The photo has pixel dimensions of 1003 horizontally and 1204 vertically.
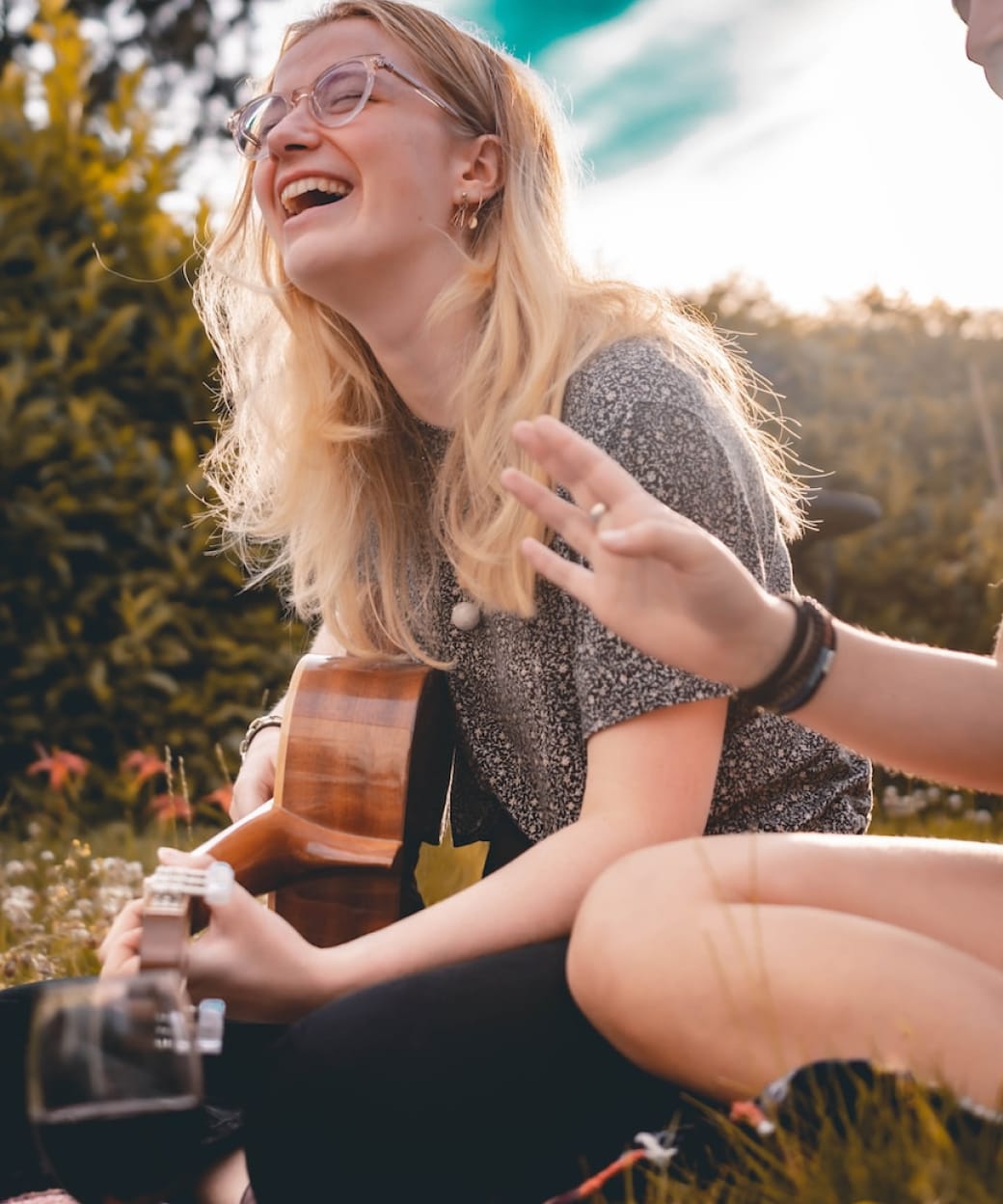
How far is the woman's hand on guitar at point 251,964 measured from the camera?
157cm

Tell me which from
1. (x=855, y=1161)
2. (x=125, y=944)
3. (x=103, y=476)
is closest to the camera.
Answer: (x=855, y=1161)

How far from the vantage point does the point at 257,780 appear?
243 cm

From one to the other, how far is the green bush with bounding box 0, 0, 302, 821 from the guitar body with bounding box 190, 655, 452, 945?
2.13 m

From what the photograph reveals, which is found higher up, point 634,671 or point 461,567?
point 461,567

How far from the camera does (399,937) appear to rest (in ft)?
5.42

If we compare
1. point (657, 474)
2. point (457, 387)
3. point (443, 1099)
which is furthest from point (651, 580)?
point (457, 387)

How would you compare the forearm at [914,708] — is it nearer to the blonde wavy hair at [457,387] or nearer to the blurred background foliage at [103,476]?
the blonde wavy hair at [457,387]

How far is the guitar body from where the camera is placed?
6.78 ft

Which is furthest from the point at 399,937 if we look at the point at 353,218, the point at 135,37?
the point at 135,37

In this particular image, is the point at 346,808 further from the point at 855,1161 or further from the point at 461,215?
the point at 855,1161

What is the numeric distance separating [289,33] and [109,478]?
2.12 meters

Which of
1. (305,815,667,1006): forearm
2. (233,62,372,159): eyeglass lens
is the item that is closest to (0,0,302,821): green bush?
(233,62,372,159): eyeglass lens

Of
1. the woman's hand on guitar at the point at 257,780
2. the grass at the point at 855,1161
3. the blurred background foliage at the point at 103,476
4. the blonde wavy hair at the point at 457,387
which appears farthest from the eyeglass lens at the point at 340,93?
the blurred background foliage at the point at 103,476

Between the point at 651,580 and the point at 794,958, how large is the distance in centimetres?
40
